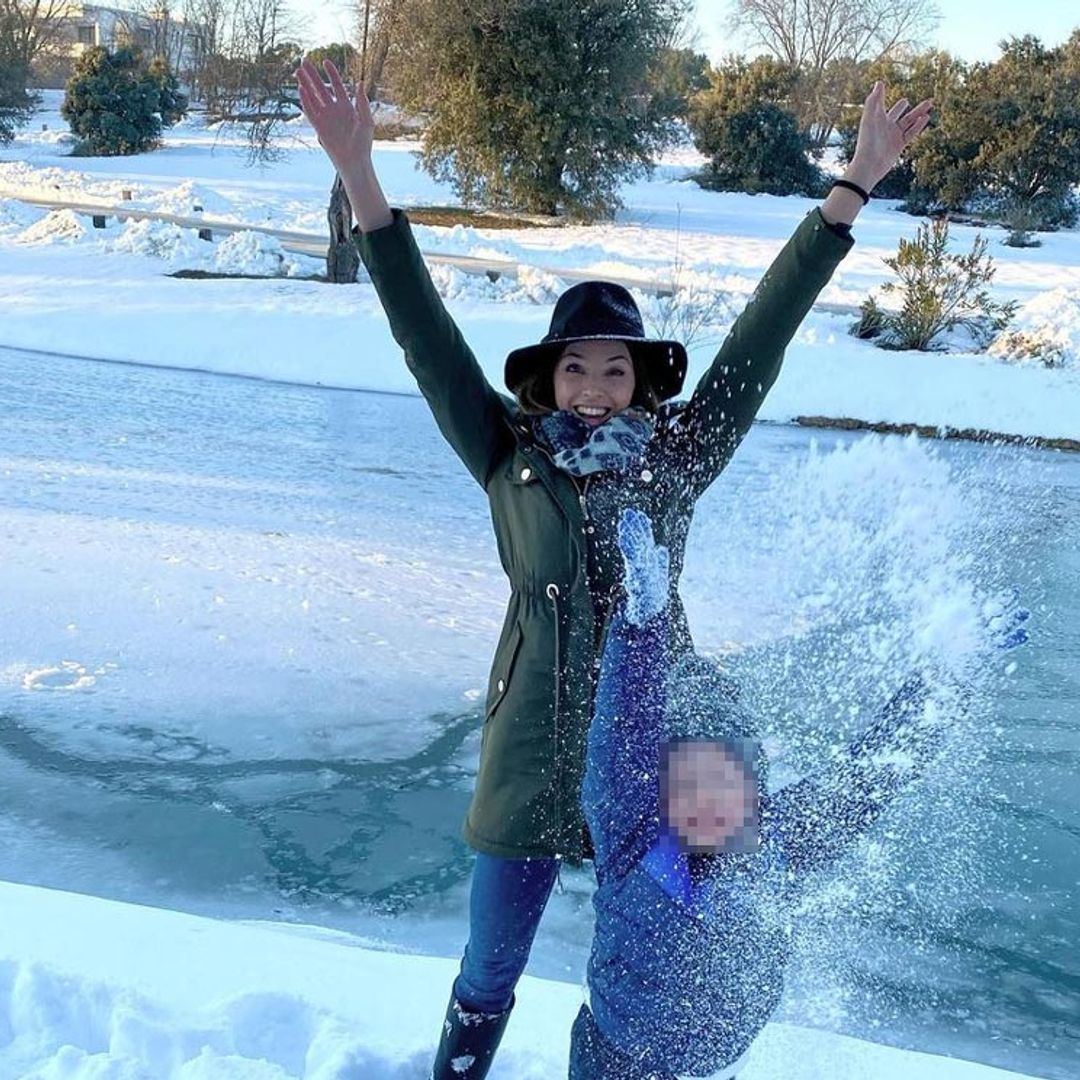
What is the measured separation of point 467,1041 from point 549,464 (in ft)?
3.23

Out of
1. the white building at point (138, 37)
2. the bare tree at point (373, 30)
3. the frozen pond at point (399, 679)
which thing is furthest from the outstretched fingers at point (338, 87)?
the white building at point (138, 37)

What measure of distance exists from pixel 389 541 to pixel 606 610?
14.2 feet

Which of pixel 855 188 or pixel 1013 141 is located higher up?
pixel 1013 141

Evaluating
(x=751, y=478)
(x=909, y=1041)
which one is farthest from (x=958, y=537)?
(x=909, y=1041)

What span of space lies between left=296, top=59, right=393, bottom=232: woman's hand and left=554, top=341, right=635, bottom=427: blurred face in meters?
0.38

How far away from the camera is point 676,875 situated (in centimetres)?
164

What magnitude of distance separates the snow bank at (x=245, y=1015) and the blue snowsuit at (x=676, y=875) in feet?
1.96

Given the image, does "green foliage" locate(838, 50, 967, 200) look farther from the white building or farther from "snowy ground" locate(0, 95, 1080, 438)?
the white building

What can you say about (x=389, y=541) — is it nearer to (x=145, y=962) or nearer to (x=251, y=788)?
(x=251, y=788)

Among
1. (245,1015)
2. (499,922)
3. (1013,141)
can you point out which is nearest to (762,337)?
(499,922)

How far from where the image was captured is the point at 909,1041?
8.84ft

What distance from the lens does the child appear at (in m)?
1.63

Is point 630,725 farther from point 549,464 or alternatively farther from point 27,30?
point 27,30

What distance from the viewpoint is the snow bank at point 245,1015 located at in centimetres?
215
